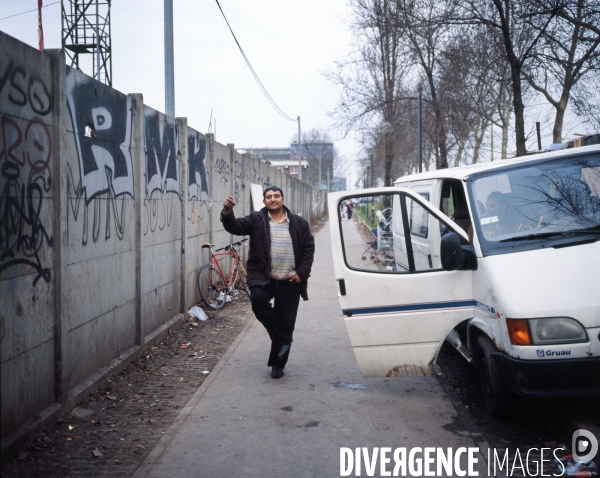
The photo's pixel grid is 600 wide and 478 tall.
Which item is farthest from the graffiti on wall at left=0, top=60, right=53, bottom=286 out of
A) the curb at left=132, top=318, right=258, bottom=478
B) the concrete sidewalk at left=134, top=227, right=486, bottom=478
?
the concrete sidewalk at left=134, top=227, right=486, bottom=478

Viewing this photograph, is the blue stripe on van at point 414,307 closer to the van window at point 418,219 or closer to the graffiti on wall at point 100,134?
the van window at point 418,219

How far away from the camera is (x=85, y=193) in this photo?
5719 mm

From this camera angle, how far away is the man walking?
650 cm

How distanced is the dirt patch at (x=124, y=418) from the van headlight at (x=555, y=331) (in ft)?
9.44

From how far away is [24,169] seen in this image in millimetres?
4555

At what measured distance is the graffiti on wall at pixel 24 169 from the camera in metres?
4.29

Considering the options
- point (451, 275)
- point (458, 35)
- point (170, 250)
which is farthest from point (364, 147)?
point (451, 275)

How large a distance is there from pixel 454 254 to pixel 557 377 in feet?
3.96

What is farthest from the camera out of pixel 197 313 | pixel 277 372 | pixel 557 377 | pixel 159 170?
pixel 197 313

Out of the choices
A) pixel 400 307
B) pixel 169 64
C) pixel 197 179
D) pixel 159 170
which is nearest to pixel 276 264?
pixel 400 307

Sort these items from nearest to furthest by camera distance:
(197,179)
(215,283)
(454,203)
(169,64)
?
1. (454,203)
2. (197,179)
3. (215,283)
4. (169,64)

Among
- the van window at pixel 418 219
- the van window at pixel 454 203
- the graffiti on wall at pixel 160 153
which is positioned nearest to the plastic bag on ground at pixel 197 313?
the graffiti on wall at pixel 160 153

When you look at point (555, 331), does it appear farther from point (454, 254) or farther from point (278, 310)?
point (278, 310)

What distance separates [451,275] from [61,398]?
3322 mm
